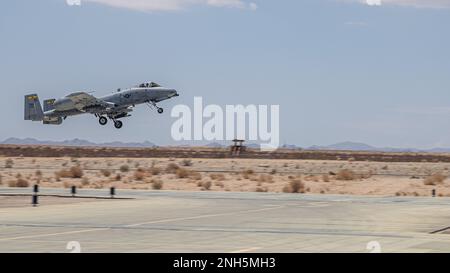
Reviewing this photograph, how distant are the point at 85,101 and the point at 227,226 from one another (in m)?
51.7

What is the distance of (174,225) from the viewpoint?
25359mm

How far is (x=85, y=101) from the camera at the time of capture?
75250mm

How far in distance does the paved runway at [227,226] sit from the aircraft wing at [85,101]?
36.6 meters

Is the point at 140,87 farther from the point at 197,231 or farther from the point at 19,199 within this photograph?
the point at 197,231

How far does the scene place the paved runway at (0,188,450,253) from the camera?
19.5 m

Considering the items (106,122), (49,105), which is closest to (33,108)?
(49,105)

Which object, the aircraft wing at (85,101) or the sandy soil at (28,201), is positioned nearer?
the sandy soil at (28,201)

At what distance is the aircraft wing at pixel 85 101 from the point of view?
2940 inches

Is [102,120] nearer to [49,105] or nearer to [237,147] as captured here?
[49,105]

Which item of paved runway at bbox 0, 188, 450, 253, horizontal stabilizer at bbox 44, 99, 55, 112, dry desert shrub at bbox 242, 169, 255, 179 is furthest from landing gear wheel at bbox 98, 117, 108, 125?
paved runway at bbox 0, 188, 450, 253

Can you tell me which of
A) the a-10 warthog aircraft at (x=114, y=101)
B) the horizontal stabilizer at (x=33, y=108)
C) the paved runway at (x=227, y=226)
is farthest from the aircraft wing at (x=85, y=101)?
the paved runway at (x=227, y=226)

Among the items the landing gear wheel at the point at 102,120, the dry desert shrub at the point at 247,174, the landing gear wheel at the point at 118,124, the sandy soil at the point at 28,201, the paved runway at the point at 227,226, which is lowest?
the paved runway at the point at 227,226

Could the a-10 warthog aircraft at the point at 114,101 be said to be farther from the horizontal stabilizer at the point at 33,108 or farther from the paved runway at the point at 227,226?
the paved runway at the point at 227,226
